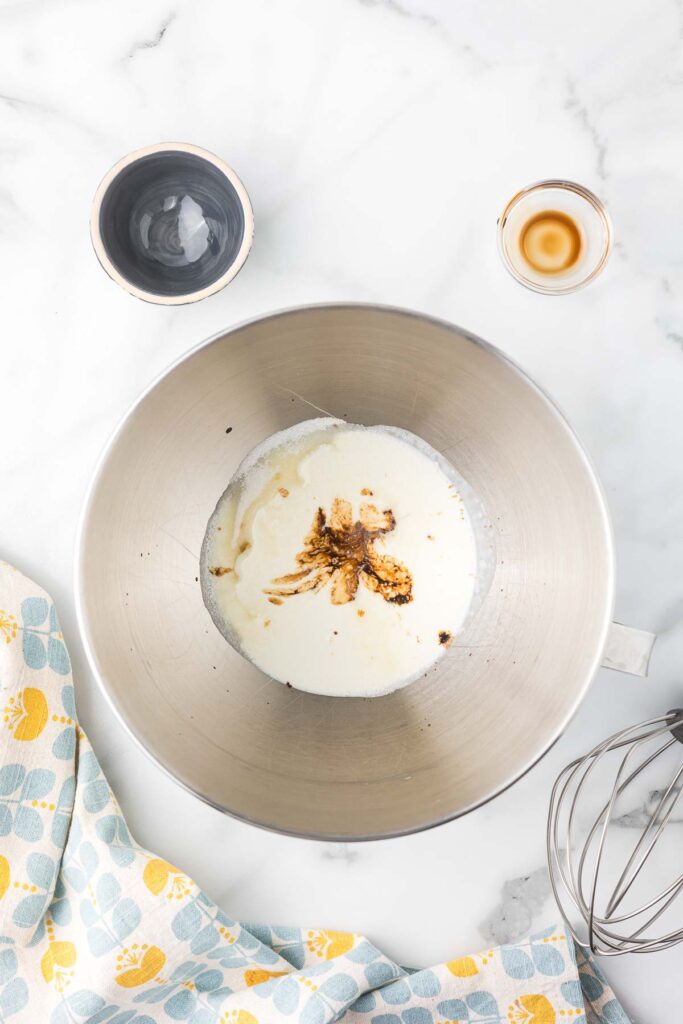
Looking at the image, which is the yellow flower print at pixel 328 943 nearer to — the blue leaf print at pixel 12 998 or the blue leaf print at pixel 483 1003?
the blue leaf print at pixel 483 1003

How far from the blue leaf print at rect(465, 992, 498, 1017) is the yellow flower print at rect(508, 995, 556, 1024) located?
0.05 feet

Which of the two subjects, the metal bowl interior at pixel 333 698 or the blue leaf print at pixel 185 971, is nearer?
the metal bowl interior at pixel 333 698

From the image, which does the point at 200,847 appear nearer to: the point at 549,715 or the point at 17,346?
the point at 549,715

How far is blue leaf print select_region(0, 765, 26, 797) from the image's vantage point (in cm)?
73

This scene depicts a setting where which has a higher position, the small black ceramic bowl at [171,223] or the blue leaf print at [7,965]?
the small black ceramic bowl at [171,223]

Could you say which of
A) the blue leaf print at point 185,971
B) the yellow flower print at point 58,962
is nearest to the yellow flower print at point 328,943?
the blue leaf print at point 185,971

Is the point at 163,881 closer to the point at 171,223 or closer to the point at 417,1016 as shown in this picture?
the point at 417,1016

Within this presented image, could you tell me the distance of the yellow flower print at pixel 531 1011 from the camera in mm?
736

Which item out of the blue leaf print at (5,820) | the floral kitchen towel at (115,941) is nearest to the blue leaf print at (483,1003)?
the floral kitchen towel at (115,941)

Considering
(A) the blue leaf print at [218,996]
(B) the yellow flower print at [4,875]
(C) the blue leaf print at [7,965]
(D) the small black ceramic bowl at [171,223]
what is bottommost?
(C) the blue leaf print at [7,965]

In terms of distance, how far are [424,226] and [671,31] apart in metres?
0.28

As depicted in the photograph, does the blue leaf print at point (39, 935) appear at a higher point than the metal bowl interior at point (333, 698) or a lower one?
lower

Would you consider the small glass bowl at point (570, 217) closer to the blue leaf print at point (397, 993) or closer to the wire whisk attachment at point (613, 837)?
the wire whisk attachment at point (613, 837)

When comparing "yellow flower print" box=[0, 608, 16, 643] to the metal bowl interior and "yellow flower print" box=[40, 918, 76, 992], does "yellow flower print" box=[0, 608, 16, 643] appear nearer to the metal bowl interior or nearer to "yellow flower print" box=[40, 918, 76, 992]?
the metal bowl interior
